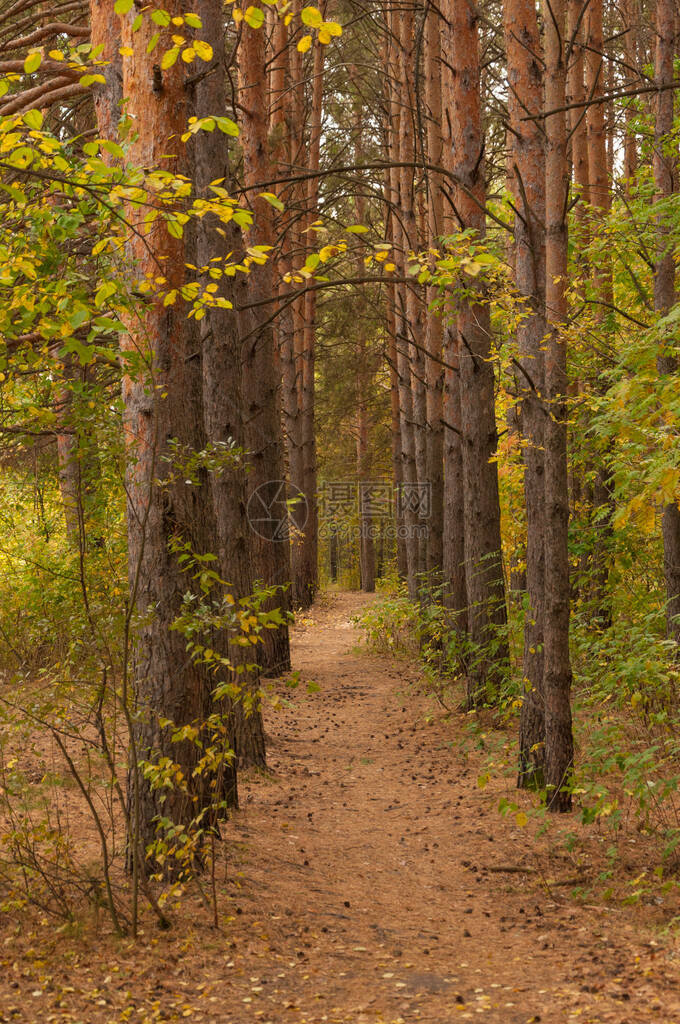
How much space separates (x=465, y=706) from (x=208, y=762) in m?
5.61

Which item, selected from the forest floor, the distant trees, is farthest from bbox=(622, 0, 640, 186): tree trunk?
the forest floor

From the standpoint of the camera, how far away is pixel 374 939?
15.8 ft

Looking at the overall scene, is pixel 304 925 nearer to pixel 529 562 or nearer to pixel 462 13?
pixel 529 562

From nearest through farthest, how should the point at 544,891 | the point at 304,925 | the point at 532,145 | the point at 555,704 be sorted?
the point at 304,925
the point at 544,891
the point at 555,704
the point at 532,145

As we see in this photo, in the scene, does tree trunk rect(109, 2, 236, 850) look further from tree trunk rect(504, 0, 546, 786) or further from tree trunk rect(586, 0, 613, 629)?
tree trunk rect(586, 0, 613, 629)

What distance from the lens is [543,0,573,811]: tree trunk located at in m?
6.13

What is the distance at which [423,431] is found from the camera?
45.5ft

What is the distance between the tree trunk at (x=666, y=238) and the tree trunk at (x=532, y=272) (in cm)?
167

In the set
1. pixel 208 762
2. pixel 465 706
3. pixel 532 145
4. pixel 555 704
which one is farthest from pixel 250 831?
pixel 532 145

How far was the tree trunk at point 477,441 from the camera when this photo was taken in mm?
8266

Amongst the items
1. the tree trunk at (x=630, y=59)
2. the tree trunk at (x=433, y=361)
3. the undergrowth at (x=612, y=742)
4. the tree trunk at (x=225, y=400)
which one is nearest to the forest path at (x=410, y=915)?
the undergrowth at (x=612, y=742)

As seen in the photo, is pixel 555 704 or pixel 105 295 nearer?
pixel 105 295

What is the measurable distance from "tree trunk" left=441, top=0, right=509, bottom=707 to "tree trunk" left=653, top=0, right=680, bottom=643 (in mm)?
1610

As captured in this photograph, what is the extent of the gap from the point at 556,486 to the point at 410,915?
2.99 meters
